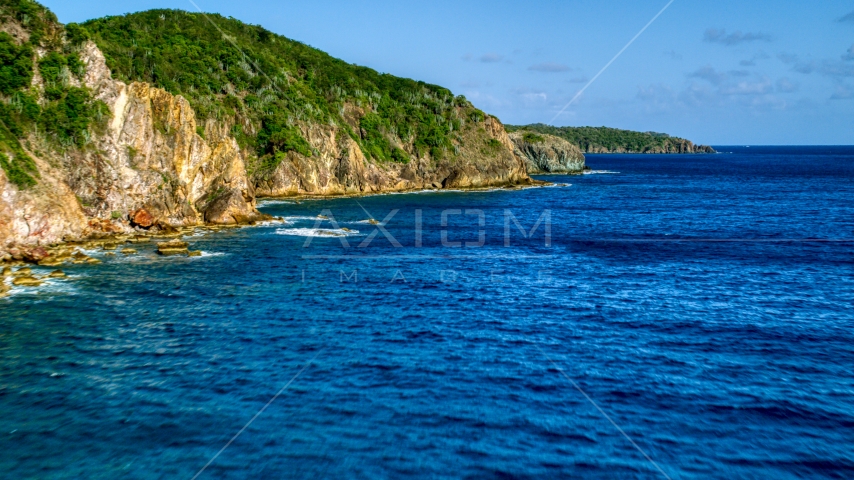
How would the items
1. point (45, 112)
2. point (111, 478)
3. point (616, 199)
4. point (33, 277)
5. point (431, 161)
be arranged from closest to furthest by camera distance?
point (111, 478) → point (33, 277) → point (45, 112) → point (616, 199) → point (431, 161)

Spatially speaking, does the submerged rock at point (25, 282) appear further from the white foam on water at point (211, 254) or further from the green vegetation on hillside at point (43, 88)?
the green vegetation on hillside at point (43, 88)

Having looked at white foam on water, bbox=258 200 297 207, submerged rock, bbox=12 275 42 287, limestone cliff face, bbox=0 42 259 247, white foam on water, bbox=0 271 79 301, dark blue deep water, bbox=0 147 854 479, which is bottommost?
dark blue deep water, bbox=0 147 854 479

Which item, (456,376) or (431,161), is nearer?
(456,376)

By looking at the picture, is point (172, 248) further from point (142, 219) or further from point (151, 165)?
point (151, 165)

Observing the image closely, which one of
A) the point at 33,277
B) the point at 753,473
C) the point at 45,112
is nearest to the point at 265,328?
the point at 33,277

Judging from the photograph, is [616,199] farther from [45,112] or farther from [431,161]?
[45,112]

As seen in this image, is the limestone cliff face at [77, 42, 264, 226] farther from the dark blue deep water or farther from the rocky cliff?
the dark blue deep water

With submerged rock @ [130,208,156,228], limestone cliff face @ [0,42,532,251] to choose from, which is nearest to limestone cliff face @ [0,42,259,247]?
limestone cliff face @ [0,42,532,251]
